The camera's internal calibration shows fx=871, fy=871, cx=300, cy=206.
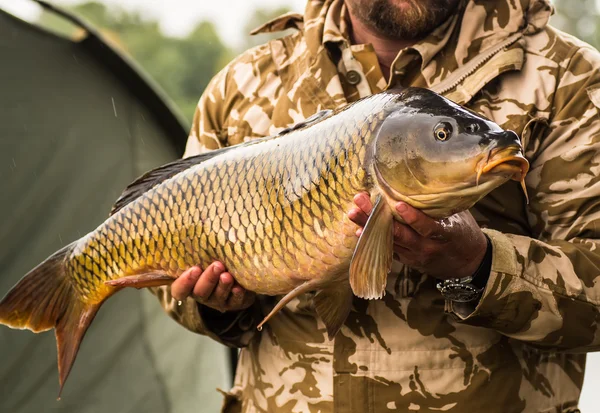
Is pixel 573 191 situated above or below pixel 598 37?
above

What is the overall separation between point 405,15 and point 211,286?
898mm

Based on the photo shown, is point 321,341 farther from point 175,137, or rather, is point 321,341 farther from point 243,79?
point 175,137

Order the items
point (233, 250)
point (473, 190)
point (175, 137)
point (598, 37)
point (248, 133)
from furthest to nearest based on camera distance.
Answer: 1. point (598, 37)
2. point (175, 137)
3. point (248, 133)
4. point (233, 250)
5. point (473, 190)

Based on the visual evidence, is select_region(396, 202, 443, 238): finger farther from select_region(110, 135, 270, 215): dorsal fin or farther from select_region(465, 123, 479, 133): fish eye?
select_region(110, 135, 270, 215): dorsal fin

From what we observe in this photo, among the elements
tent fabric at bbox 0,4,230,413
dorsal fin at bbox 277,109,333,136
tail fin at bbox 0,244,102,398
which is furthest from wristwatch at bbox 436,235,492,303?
tent fabric at bbox 0,4,230,413

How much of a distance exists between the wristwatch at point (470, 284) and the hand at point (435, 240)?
1 cm

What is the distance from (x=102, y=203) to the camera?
12.0ft

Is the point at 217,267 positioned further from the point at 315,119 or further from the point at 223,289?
the point at 315,119

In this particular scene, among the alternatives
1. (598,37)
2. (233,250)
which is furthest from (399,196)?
(598,37)

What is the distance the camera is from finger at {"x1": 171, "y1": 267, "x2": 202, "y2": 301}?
2145 mm

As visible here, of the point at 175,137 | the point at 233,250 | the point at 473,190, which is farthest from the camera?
the point at 175,137

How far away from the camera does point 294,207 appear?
1.93 metres

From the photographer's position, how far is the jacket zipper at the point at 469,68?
7.31ft

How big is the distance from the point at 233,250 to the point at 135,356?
1864mm
